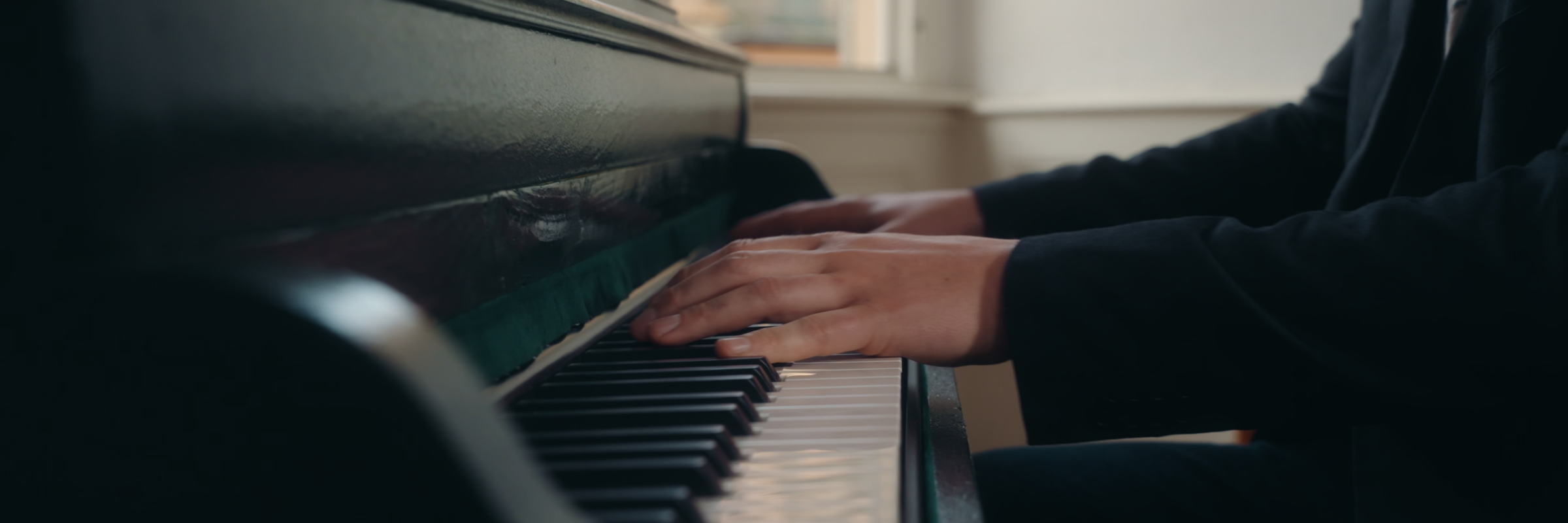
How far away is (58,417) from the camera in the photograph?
0.38 m

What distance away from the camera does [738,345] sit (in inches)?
26.4

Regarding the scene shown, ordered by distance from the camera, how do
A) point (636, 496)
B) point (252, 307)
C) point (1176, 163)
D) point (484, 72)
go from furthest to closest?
point (1176, 163), point (484, 72), point (636, 496), point (252, 307)

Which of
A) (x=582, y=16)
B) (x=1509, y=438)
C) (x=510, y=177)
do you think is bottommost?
(x=1509, y=438)

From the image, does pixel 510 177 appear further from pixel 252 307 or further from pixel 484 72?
pixel 252 307

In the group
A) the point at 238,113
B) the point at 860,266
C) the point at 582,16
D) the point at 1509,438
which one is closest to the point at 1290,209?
the point at 1509,438

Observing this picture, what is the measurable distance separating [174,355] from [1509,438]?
2.82ft

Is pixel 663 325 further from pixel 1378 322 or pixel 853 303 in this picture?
pixel 1378 322

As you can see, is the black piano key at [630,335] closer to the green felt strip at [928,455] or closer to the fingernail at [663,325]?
the fingernail at [663,325]

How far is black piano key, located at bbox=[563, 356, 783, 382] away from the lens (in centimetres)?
66

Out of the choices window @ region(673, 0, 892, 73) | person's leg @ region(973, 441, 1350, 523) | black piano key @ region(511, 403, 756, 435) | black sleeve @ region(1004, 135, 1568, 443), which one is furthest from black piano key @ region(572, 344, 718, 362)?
window @ region(673, 0, 892, 73)

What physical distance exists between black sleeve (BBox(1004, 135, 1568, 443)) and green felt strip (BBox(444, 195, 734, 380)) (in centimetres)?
33

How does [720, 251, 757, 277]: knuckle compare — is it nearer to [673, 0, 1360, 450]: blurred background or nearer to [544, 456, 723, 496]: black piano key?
[544, 456, 723, 496]: black piano key

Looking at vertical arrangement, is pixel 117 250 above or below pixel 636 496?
above

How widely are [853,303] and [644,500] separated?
0.31 m
